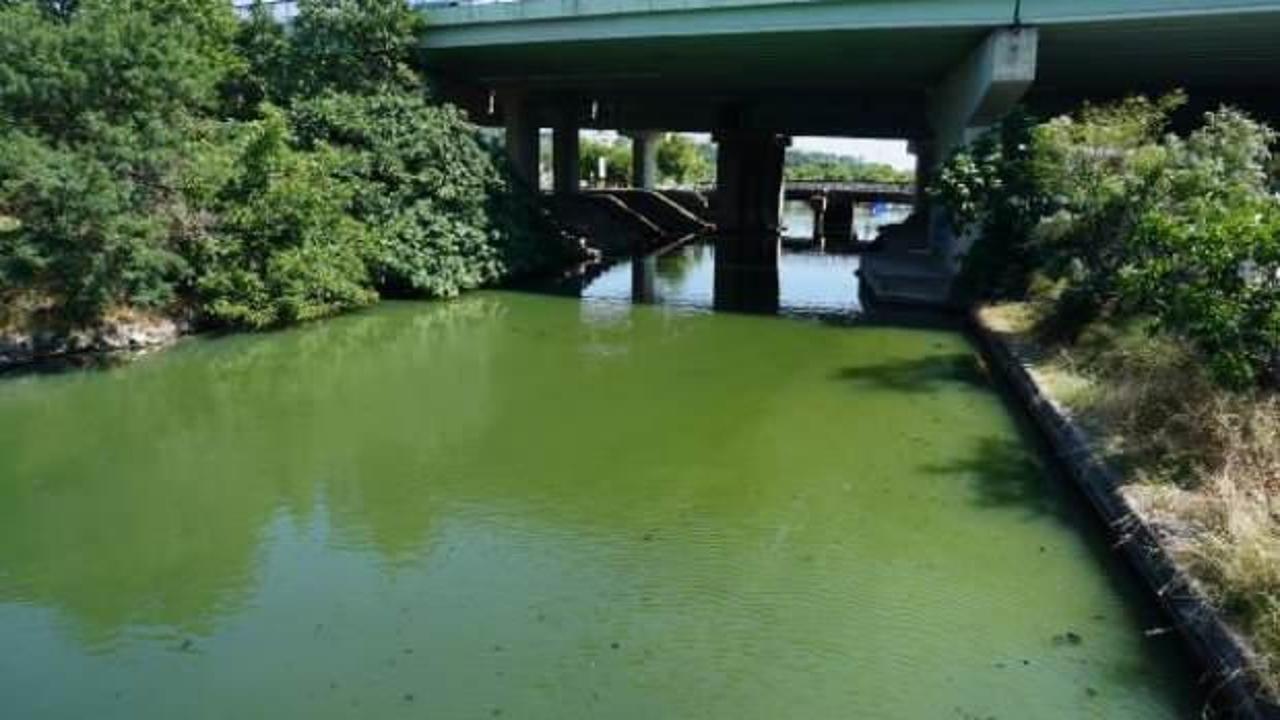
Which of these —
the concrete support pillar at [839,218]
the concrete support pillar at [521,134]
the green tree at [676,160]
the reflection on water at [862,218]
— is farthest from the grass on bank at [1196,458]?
the green tree at [676,160]

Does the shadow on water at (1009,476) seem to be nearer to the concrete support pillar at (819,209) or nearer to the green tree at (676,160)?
the concrete support pillar at (819,209)

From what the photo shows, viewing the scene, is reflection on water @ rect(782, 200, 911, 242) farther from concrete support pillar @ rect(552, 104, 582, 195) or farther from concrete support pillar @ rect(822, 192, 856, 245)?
concrete support pillar @ rect(552, 104, 582, 195)

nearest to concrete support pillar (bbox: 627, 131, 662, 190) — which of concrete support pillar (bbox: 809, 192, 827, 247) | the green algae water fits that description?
concrete support pillar (bbox: 809, 192, 827, 247)

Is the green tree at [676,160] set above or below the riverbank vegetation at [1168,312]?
above

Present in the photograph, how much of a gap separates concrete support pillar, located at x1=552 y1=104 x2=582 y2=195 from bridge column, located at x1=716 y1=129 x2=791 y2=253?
202 inches

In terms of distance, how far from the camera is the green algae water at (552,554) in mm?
Result: 5547

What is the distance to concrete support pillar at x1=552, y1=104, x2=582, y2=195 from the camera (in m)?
35.7

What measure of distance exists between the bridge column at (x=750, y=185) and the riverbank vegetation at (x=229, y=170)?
53.0 feet

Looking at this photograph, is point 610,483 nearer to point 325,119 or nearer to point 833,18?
point 833,18

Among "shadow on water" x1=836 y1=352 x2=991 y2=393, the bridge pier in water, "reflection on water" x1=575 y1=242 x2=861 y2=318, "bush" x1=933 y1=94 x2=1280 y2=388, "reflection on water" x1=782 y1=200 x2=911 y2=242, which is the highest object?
the bridge pier in water

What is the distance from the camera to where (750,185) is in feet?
132

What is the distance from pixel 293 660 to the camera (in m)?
5.77

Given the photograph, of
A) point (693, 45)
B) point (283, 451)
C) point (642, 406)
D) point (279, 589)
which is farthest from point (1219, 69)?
point (279, 589)

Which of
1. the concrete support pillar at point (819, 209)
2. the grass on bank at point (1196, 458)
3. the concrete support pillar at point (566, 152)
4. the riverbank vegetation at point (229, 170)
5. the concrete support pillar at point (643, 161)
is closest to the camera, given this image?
the grass on bank at point (1196, 458)
